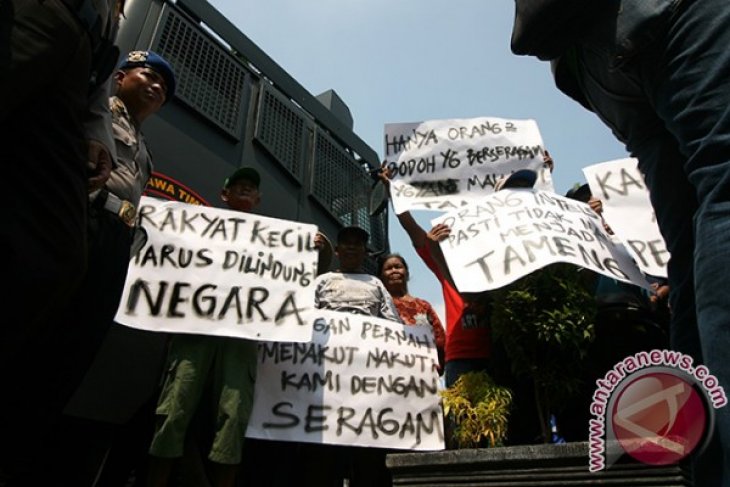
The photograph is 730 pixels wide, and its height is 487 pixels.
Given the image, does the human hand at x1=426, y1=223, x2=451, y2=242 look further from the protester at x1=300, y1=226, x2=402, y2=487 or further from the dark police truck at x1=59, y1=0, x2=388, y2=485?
the dark police truck at x1=59, y1=0, x2=388, y2=485

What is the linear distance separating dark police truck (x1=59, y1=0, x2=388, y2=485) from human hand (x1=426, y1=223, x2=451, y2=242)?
157 centimetres

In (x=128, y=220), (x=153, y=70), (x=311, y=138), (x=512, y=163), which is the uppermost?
(x=311, y=138)

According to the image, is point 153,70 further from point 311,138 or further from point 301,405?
point 311,138

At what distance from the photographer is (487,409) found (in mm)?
2146

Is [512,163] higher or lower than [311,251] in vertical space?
higher

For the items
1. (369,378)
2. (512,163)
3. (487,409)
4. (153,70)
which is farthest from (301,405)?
(512,163)

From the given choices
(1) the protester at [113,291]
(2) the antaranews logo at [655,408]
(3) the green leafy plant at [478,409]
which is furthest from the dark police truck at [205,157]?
(2) the antaranews logo at [655,408]

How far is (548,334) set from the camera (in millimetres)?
2137

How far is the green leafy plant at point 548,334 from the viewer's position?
7.07 feet

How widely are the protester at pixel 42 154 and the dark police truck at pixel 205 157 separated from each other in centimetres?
141

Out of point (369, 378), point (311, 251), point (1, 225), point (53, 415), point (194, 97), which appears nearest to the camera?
point (1, 225)

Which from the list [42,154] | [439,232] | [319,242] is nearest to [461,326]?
[439,232]

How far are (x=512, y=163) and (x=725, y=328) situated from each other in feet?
9.11

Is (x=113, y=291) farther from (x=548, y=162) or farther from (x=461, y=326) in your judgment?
(x=548, y=162)
